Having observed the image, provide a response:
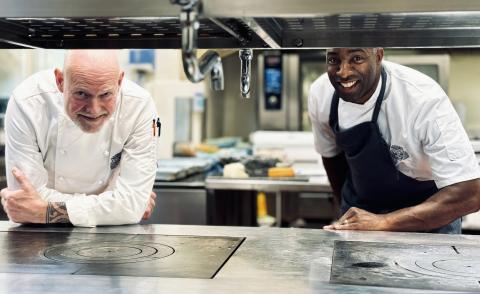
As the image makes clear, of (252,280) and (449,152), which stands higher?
(449,152)

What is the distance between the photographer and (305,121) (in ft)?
17.7

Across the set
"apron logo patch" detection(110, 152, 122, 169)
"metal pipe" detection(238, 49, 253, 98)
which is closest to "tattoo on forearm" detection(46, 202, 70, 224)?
"apron logo patch" detection(110, 152, 122, 169)

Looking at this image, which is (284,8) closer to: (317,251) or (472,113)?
(317,251)

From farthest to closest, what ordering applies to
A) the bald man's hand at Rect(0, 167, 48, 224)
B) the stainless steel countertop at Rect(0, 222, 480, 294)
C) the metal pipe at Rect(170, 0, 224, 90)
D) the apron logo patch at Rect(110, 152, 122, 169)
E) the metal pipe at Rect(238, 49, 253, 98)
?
1. the apron logo patch at Rect(110, 152, 122, 169)
2. the bald man's hand at Rect(0, 167, 48, 224)
3. the metal pipe at Rect(238, 49, 253, 98)
4. the stainless steel countertop at Rect(0, 222, 480, 294)
5. the metal pipe at Rect(170, 0, 224, 90)

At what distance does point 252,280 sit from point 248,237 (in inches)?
20.3

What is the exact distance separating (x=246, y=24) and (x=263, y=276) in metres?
0.57

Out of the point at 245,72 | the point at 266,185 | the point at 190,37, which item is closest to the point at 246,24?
the point at 245,72

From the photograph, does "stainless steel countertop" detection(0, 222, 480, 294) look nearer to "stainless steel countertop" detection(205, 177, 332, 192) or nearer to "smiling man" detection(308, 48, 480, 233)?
"smiling man" detection(308, 48, 480, 233)

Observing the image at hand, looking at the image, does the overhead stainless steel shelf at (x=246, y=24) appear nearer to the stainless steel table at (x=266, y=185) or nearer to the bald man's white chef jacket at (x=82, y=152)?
the bald man's white chef jacket at (x=82, y=152)

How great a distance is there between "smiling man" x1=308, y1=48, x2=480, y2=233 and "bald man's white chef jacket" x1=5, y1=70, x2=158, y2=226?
2.24ft

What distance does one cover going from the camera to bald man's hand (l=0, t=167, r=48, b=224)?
2092 mm

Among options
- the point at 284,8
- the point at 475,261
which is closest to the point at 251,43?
the point at 284,8

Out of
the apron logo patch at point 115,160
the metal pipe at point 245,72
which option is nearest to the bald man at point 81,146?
the apron logo patch at point 115,160

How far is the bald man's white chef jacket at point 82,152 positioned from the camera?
2170mm
